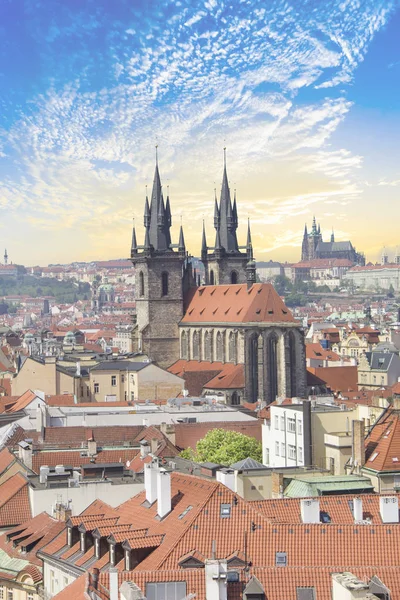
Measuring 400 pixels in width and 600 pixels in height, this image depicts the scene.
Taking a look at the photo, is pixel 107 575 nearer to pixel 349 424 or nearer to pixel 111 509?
pixel 111 509

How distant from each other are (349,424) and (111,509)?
65.8 ft

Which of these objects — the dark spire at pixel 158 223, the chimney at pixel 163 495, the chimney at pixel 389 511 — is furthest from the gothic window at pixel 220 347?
the chimney at pixel 163 495

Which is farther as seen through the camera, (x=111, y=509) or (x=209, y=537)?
(x=111, y=509)

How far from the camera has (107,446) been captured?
5497cm

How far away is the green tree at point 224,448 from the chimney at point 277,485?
15001 millimetres

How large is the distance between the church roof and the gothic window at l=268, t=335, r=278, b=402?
6.18 feet

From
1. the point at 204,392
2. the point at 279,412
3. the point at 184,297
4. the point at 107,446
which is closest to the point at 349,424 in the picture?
the point at 279,412

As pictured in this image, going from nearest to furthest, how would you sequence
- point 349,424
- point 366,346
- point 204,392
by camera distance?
point 349,424, point 204,392, point 366,346

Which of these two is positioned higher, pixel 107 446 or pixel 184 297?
pixel 184 297

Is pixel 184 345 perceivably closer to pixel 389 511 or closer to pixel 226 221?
pixel 226 221

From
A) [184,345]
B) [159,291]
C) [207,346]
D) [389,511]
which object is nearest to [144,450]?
[389,511]

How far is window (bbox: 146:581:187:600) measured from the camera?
23.2 meters

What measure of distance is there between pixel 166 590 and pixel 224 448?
33229 millimetres

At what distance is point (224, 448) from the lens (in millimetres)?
56500
